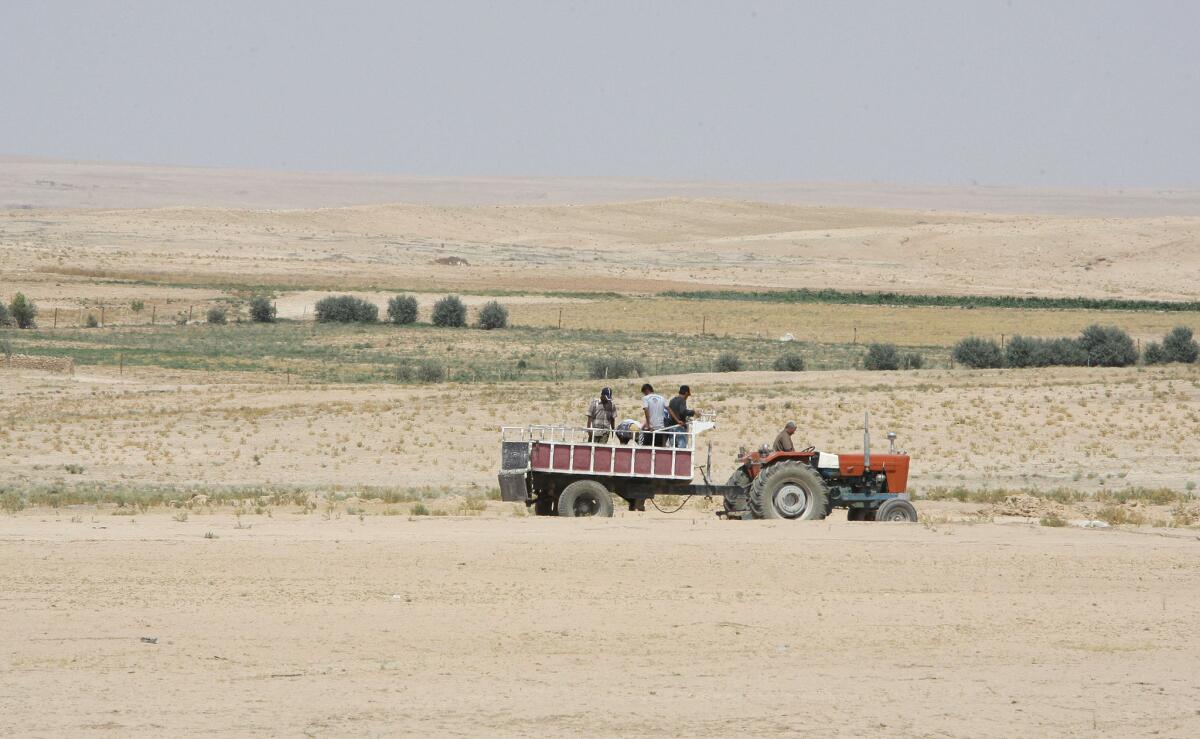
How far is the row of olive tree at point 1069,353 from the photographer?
50938 mm

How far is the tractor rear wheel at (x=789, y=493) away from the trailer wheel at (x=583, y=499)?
1819 millimetres

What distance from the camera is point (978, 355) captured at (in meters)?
51.3

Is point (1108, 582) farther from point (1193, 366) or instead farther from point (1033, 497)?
point (1193, 366)

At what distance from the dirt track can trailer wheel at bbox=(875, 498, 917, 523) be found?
1038 mm

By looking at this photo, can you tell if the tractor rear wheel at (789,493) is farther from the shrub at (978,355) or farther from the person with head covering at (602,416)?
the shrub at (978,355)

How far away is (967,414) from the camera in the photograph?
1406 inches

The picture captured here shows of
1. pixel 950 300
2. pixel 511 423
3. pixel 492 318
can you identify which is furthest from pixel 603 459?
pixel 950 300

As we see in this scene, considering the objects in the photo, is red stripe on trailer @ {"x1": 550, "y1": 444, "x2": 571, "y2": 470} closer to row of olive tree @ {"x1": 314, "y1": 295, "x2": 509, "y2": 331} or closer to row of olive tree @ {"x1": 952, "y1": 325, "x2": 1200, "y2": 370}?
row of olive tree @ {"x1": 952, "y1": 325, "x2": 1200, "y2": 370}

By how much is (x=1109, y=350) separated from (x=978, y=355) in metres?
4.07

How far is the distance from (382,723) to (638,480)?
9496 mm

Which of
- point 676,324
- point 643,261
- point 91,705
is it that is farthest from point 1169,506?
point 643,261

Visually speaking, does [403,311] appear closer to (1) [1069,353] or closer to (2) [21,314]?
(2) [21,314]

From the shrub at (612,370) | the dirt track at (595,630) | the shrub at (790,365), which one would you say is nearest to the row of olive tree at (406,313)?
the shrub at (612,370)

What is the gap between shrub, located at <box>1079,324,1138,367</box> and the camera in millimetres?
50781
